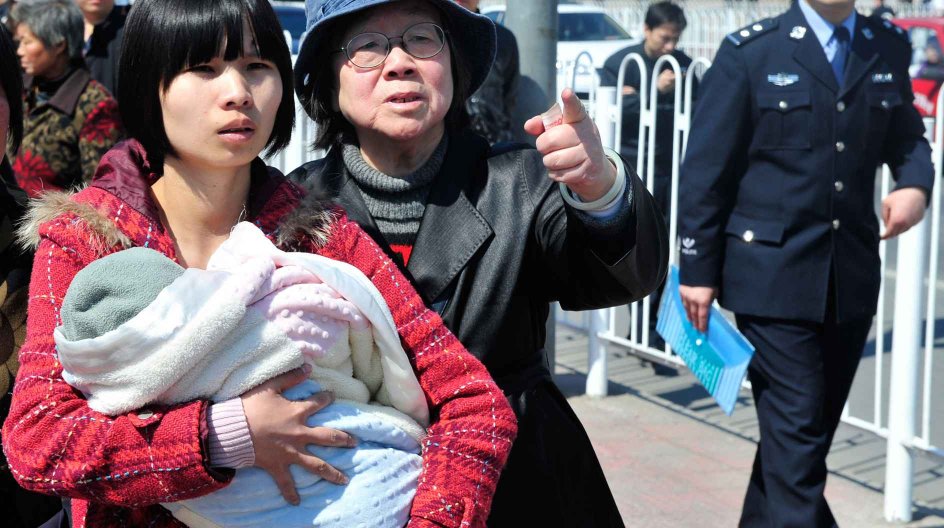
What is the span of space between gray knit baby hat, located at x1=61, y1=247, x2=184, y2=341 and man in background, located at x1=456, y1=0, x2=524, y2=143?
137 inches

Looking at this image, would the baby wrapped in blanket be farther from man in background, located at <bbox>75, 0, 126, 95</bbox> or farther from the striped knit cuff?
man in background, located at <bbox>75, 0, 126, 95</bbox>

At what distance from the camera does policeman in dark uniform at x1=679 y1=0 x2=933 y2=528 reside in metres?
3.98

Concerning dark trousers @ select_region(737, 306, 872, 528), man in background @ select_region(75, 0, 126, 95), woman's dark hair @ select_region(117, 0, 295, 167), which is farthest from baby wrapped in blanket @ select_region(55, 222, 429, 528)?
man in background @ select_region(75, 0, 126, 95)

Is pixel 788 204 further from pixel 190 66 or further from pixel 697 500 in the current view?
pixel 190 66

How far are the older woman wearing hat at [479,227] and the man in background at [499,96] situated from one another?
270 centimetres

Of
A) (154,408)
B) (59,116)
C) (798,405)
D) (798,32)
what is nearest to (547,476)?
(154,408)

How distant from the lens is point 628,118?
6195mm

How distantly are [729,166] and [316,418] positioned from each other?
257 centimetres

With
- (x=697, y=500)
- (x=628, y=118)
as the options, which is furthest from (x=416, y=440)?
(x=628, y=118)

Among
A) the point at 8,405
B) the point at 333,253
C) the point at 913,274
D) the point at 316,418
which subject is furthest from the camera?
the point at 913,274

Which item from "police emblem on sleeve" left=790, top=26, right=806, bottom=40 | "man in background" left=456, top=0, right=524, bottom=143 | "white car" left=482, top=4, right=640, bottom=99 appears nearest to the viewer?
"police emblem on sleeve" left=790, top=26, right=806, bottom=40

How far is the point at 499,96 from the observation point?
5.21 m

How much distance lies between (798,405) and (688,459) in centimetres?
144

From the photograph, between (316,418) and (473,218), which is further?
(473,218)
